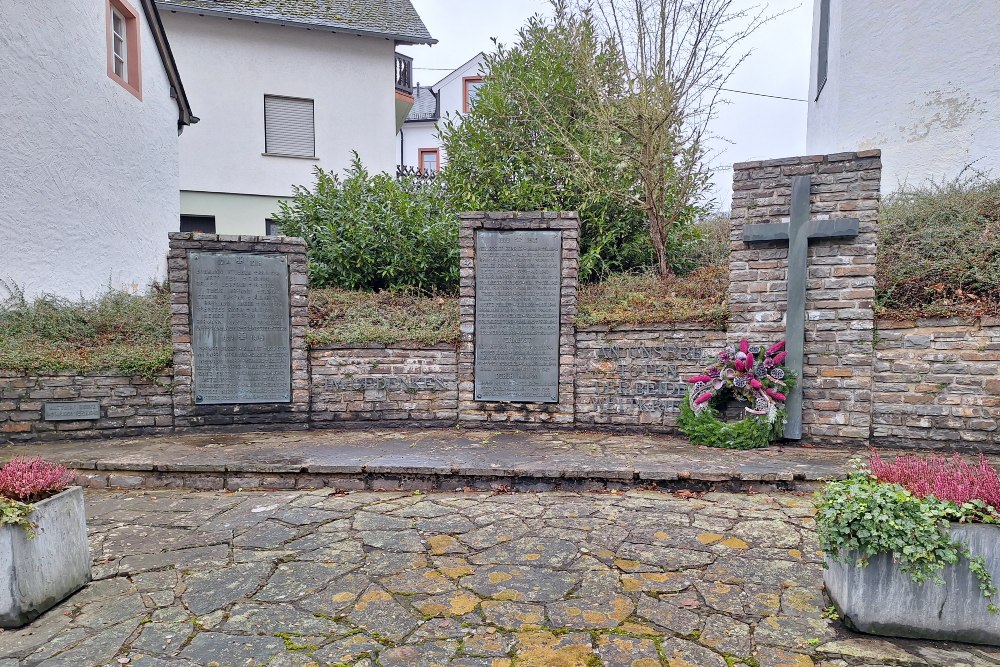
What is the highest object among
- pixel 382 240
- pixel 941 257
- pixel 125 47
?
pixel 125 47

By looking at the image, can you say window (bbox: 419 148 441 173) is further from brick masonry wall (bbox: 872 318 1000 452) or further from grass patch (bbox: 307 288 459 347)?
brick masonry wall (bbox: 872 318 1000 452)

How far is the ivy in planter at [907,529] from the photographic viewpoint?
2.43 meters

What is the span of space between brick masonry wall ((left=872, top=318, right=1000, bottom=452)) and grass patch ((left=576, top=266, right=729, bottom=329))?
148 centimetres

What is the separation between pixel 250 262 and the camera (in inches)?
245

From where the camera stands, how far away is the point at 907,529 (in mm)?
2447

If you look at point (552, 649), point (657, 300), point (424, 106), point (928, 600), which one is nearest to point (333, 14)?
point (657, 300)

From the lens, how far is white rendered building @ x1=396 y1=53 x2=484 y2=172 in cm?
2514

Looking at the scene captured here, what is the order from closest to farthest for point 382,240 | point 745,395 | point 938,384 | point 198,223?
point 938,384
point 745,395
point 382,240
point 198,223

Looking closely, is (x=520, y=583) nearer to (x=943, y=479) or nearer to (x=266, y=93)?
(x=943, y=479)

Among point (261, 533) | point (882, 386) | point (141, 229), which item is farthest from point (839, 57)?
point (141, 229)

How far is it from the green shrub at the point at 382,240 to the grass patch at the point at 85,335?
7.55 ft

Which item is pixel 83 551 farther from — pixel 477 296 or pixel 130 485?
pixel 477 296

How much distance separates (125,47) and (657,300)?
370 inches

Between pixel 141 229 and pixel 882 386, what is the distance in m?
10.6
